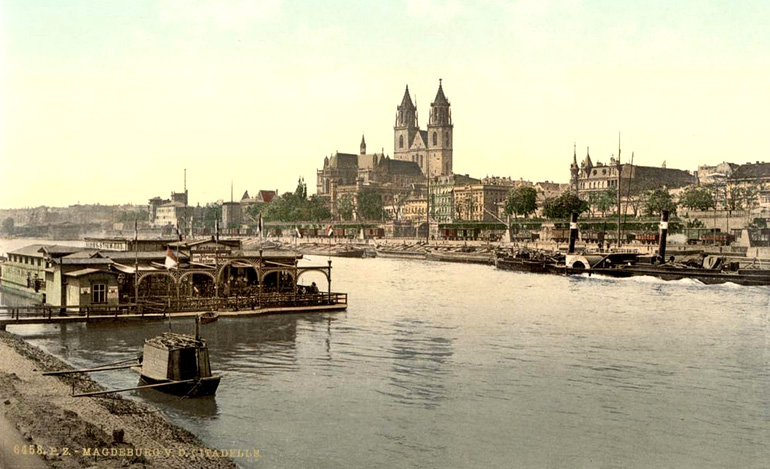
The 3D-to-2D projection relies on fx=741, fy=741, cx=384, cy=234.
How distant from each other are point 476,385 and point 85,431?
55.3 feet

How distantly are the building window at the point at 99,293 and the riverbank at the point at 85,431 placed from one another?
51.2 ft

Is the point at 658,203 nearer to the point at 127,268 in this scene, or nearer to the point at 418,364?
the point at 127,268

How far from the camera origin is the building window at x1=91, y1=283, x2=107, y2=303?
46406 millimetres

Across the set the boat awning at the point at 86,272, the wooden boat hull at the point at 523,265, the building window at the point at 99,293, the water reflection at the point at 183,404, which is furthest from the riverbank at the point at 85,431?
the wooden boat hull at the point at 523,265

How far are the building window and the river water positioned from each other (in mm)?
2010

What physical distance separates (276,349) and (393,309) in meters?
20.0

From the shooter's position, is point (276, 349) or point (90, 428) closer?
point (90, 428)

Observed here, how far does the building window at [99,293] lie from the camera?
46406 mm

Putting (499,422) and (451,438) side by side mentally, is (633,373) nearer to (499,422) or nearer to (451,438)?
(499,422)

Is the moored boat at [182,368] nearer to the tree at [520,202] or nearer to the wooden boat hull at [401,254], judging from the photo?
the wooden boat hull at [401,254]

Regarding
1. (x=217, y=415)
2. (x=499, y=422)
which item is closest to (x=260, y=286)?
(x=217, y=415)

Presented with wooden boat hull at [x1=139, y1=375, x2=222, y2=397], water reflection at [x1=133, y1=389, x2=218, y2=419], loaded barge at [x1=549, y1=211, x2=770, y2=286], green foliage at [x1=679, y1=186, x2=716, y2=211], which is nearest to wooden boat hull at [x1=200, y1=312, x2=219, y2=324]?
water reflection at [x1=133, y1=389, x2=218, y2=419]

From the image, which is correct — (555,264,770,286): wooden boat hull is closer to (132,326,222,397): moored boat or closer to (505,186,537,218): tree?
(132,326,222,397): moored boat

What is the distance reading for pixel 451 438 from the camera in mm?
25969
